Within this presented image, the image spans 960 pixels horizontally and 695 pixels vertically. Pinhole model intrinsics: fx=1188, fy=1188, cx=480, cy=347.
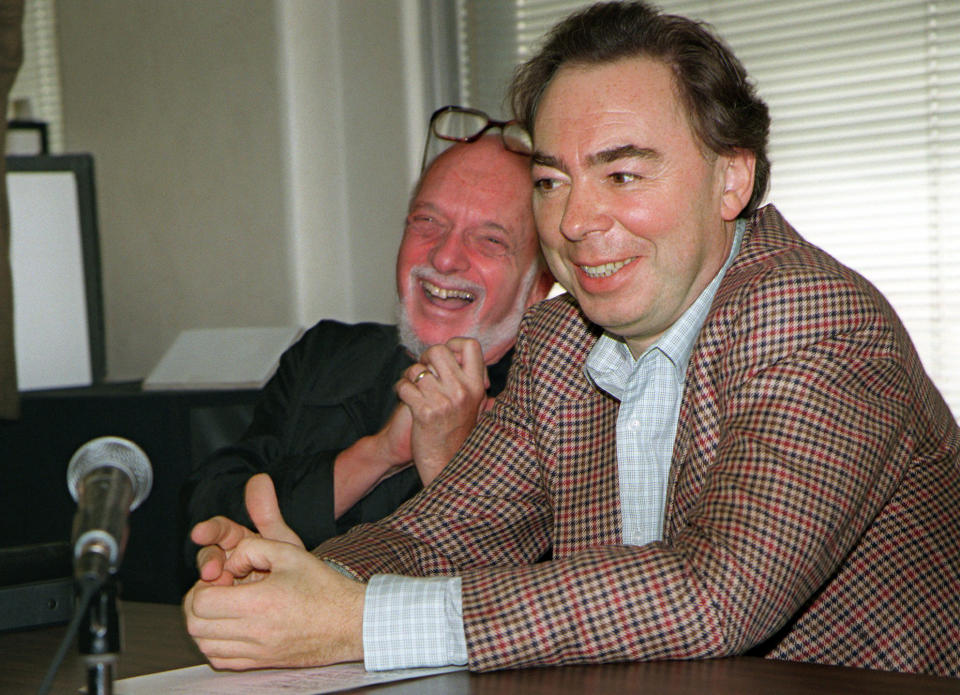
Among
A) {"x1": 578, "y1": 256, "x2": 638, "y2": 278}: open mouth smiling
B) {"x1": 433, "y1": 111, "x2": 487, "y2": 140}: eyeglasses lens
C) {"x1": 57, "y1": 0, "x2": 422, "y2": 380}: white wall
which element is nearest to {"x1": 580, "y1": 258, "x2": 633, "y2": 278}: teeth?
{"x1": 578, "y1": 256, "x2": 638, "y2": 278}: open mouth smiling

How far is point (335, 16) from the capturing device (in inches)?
122

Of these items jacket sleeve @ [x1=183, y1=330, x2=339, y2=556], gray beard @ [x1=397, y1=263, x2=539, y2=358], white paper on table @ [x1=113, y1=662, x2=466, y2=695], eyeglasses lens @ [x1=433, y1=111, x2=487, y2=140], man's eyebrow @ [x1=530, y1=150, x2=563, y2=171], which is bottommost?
jacket sleeve @ [x1=183, y1=330, x2=339, y2=556]

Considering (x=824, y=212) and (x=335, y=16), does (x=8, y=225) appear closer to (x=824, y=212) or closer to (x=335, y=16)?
(x=335, y=16)

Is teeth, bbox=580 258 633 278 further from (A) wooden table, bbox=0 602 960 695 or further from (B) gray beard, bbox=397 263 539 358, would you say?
(B) gray beard, bbox=397 263 539 358

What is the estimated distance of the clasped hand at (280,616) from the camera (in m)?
1.14

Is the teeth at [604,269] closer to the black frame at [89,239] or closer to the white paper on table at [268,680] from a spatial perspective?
the white paper on table at [268,680]

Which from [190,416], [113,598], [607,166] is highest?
[607,166]

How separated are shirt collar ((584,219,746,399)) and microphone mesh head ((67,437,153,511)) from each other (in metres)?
0.74

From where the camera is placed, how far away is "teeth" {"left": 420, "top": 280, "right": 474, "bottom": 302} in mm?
2215

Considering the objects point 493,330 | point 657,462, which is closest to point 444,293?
point 493,330

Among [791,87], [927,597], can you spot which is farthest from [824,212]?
[927,597]

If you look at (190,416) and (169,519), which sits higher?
(190,416)

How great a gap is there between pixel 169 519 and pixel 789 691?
1.90 m

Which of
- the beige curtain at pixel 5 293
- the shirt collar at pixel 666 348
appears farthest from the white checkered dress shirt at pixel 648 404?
the beige curtain at pixel 5 293
